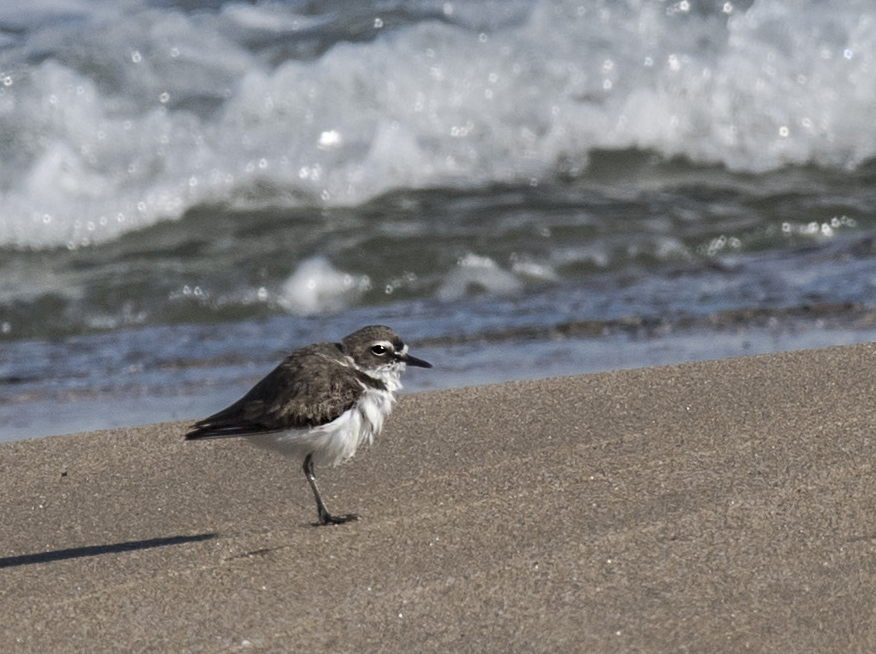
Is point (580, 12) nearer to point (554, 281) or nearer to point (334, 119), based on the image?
point (334, 119)

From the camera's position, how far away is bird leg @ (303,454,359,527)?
153 inches

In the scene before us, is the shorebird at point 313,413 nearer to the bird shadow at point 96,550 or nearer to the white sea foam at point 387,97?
the bird shadow at point 96,550

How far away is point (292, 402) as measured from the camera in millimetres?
3818

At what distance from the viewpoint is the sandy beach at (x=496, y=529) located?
3172 mm

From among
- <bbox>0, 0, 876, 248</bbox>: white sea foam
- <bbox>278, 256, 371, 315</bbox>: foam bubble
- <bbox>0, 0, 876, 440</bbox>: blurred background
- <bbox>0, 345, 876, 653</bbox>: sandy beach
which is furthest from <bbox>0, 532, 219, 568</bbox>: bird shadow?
<bbox>0, 0, 876, 248</bbox>: white sea foam

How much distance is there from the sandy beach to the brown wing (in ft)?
1.09

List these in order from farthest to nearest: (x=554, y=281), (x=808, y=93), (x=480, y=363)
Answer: (x=808, y=93)
(x=554, y=281)
(x=480, y=363)

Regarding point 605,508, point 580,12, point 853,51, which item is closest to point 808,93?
point 853,51

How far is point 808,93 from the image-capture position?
10984mm

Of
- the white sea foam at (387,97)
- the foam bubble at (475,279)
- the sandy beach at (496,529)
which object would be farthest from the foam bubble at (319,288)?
the sandy beach at (496,529)

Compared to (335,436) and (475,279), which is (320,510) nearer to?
(335,436)

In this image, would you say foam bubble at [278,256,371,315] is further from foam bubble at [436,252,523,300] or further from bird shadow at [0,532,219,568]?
bird shadow at [0,532,219,568]

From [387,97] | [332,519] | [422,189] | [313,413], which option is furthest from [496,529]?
[387,97]

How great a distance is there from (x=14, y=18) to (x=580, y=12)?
494 cm
